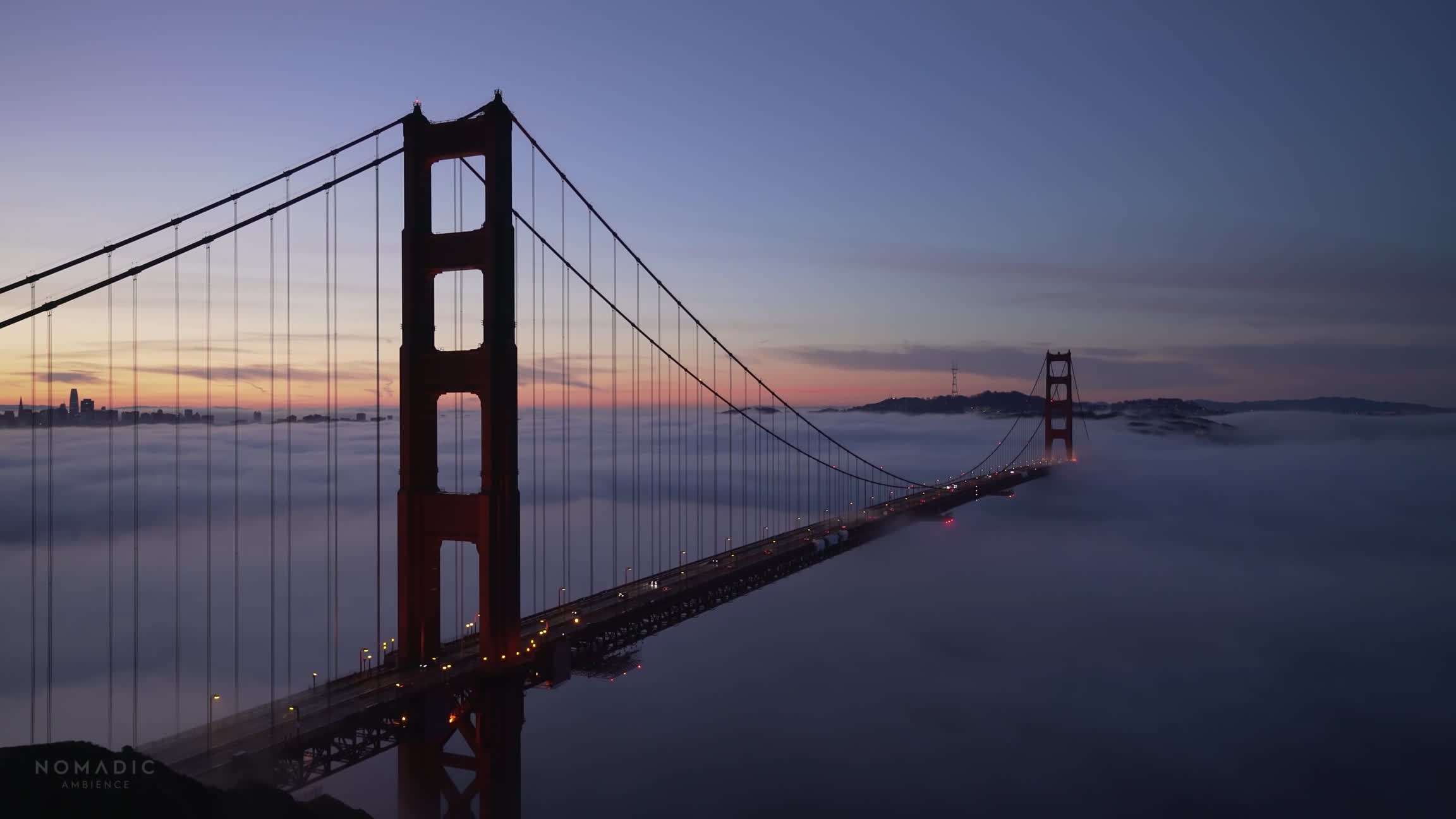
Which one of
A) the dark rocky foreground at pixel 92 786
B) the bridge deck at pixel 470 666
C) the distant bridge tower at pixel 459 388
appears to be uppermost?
the distant bridge tower at pixel 459 388

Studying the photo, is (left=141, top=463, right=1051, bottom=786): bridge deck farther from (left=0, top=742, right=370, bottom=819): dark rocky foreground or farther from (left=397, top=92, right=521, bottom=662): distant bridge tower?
(left=0, top=742, right=370, bottom=819): dark rocky foreground

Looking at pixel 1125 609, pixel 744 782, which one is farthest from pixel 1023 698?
pixel 1125 609

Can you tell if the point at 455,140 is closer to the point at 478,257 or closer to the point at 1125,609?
the point at 478,257

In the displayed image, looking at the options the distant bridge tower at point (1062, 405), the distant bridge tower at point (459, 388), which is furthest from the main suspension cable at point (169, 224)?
the distant bridge tower at point (1062, 405)

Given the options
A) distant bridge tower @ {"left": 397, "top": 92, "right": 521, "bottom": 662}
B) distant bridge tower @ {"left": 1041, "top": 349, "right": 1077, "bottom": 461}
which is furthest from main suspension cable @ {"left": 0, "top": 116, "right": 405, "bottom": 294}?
distant bridge tower @ {"left": 1041, "top": 349, "right": 1077, "bottom": 461}

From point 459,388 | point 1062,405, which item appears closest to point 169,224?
point 459,388

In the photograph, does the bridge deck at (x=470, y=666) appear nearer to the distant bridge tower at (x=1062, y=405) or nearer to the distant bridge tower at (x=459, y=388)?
the distant bridge tower at (x=459, y=388)
